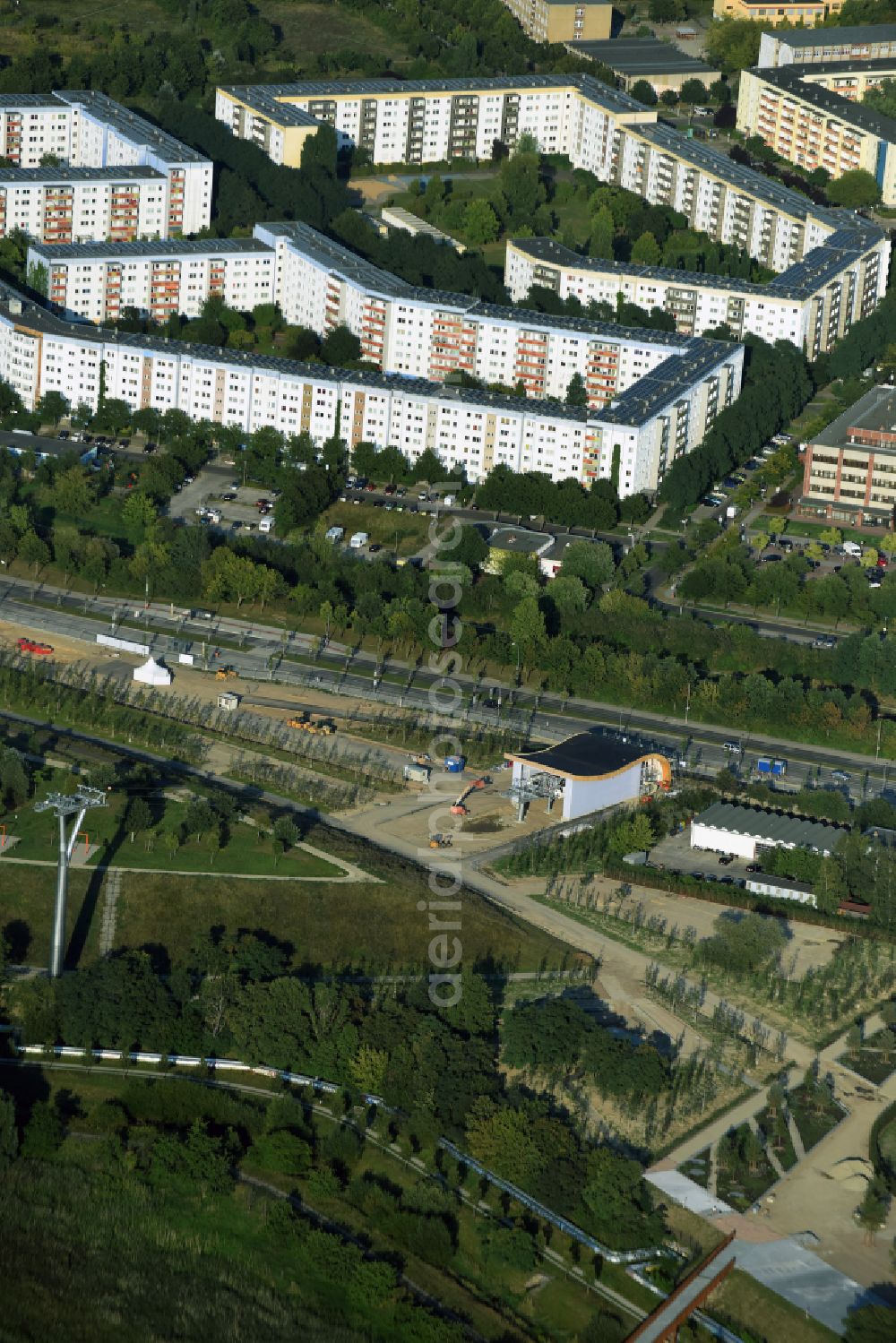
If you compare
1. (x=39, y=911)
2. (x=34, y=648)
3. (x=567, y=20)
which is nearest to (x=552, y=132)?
(x=567, y=20)

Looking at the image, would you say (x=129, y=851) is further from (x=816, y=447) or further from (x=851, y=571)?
(x=816, y=447)

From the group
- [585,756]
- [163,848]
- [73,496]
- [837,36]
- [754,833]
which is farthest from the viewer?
[837,36]

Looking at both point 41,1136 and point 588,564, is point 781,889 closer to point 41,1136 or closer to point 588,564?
point 588,564

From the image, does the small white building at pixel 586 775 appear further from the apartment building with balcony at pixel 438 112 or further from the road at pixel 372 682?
the apartment building with balcony at pixel 438 112

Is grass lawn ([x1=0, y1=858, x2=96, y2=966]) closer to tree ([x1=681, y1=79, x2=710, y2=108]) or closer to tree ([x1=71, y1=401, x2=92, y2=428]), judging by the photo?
tree ([x1=71, y1=401, x2=92, y2=428])

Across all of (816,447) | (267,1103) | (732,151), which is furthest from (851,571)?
(732,151)

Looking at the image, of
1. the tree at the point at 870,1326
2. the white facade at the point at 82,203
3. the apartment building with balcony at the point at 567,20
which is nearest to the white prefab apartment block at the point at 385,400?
the white facade at the point at 82,203
